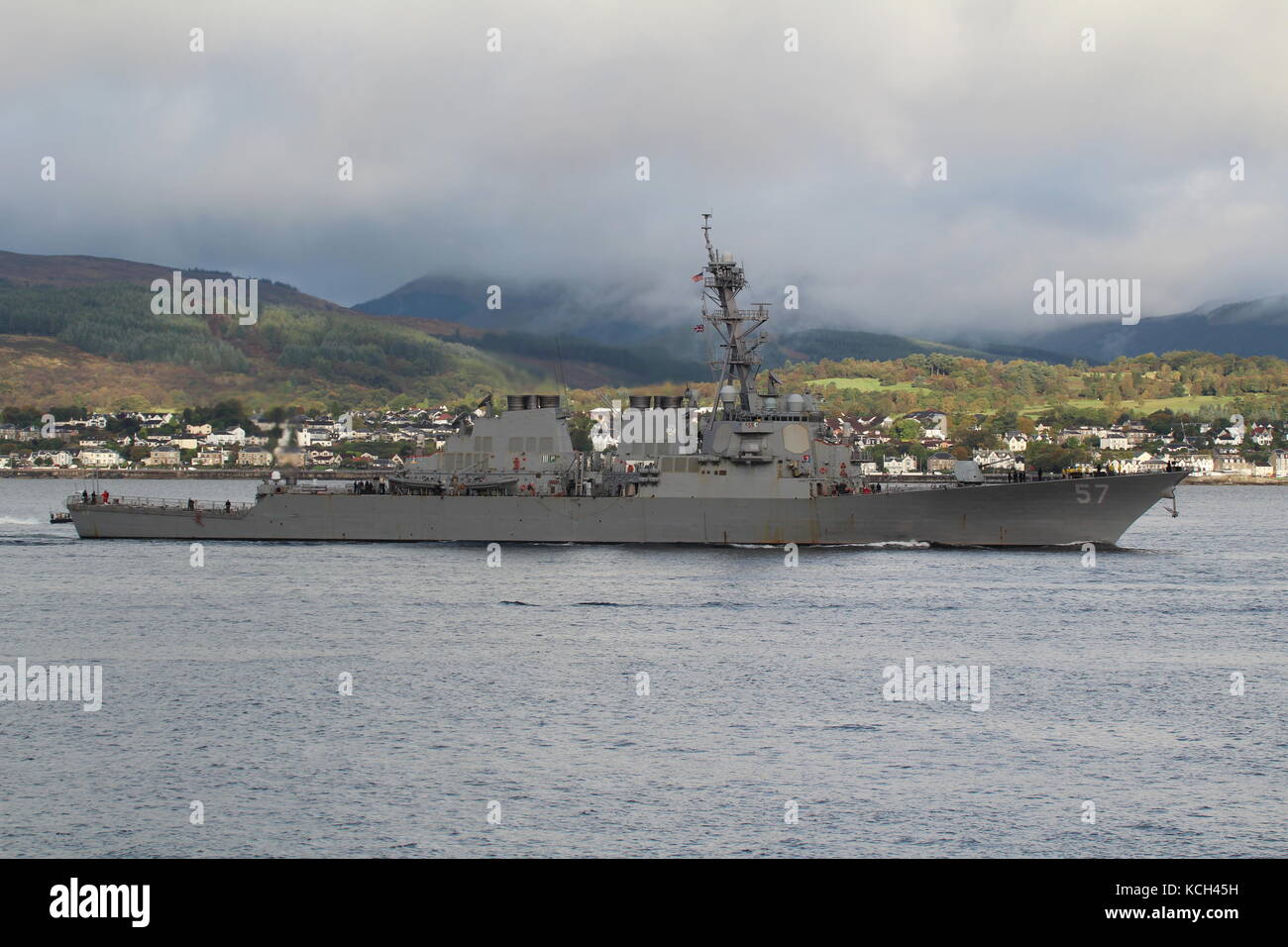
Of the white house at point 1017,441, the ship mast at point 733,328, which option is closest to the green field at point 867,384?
the white house at point 1017,441

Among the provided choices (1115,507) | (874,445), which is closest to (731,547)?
(1115,507)

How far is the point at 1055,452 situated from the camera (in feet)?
385

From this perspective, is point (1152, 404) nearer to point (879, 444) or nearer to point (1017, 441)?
point (1017, 441)

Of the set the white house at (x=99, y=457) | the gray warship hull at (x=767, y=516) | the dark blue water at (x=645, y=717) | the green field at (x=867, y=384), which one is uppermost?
the green field at (x=867, y=384)

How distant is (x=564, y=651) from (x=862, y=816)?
11.2m

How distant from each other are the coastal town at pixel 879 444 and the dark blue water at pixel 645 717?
6343 centimetres

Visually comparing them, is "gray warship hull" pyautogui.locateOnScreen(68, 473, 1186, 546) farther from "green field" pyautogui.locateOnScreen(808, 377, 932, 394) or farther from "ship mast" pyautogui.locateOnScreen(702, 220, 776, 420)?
"green field" pyautogui.locateOnScreen(808, 377, 932, 394)

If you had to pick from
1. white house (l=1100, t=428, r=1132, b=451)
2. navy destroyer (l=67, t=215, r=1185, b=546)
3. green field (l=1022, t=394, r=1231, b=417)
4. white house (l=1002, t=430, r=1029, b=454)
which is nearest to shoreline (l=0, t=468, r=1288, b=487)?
green field (l=1022, t=394, r=1231, b=417)

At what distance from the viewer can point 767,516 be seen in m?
42.3

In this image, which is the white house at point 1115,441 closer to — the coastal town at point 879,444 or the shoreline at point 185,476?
the coastal town at point 879,444

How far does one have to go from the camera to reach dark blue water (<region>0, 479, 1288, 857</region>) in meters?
15.4

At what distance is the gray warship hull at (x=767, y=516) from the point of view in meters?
41.9

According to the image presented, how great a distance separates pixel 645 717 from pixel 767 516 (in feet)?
72.9
